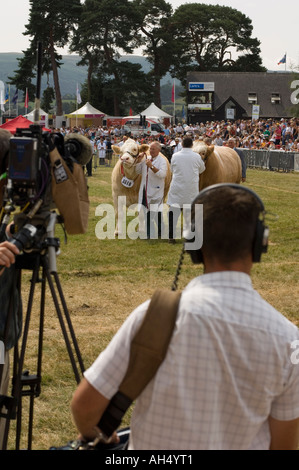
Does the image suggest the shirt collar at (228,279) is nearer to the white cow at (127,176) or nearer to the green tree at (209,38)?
the white cow at (127,176)

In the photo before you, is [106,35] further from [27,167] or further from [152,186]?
[27,167]

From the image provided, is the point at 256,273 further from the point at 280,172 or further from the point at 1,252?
the point at 280,172

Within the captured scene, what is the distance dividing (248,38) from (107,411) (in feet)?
314

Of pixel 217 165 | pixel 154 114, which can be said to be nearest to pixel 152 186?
pixel 217 165

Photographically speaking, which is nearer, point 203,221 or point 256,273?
point 203,221

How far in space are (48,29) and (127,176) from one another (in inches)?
2495

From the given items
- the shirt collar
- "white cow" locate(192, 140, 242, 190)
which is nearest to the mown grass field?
"white cow" locate(192, 140, 242, 190)

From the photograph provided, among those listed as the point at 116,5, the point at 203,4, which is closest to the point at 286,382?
the point at 116,5

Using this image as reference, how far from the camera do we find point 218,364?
2123 millimetres

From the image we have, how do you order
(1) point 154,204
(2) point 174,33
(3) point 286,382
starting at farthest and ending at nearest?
1. (2) point 174,33
2. (1) point 154,204
3. (3) point 286,382

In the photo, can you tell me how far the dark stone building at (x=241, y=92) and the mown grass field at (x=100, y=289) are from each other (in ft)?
204

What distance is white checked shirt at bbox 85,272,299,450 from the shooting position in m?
2.11

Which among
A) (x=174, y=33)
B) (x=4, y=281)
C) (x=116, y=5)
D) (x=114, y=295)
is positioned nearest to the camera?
(x=4, y=281)

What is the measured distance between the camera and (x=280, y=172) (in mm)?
30297
